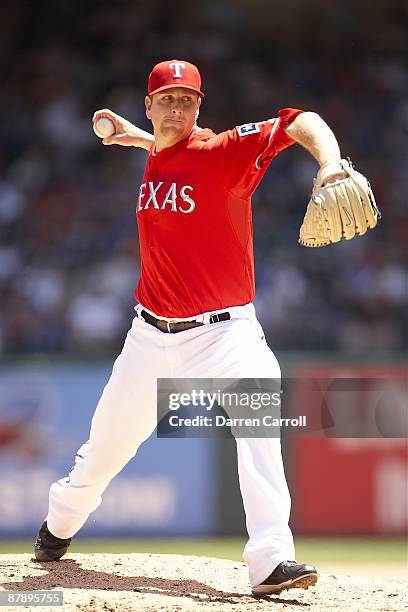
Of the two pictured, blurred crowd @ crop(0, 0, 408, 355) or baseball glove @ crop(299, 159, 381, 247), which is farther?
blurred crowd @ crop(0, 0, 408, 355)

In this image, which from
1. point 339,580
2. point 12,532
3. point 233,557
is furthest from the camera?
point 12,532

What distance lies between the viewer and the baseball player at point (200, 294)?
4.00 m

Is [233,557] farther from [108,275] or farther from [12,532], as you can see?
[108,275]

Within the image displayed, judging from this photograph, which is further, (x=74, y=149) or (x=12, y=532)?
(x=74, y=149)

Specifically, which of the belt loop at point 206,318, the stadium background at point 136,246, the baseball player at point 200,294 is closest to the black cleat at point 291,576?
the baseball player at point 200,294

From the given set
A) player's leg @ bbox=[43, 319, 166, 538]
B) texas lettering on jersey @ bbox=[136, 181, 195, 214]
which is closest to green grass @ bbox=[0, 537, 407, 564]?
player's leg @ bbox=[43, 319, 166, 538]

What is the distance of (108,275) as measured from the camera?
995cm

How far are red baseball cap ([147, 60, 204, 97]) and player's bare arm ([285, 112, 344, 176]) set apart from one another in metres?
0.48

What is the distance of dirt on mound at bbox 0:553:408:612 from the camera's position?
3980mm

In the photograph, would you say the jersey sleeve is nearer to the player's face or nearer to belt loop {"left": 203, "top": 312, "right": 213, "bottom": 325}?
the player's face

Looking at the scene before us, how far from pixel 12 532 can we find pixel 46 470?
1.71 ft

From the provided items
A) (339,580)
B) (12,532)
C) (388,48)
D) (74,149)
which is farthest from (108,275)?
(339,580)

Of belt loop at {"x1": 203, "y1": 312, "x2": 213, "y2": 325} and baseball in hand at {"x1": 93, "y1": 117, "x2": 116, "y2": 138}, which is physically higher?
baseball in hand at {"x1": 93, "y1": 117, "x2": 116, "y2": 138}

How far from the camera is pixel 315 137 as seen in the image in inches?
151
